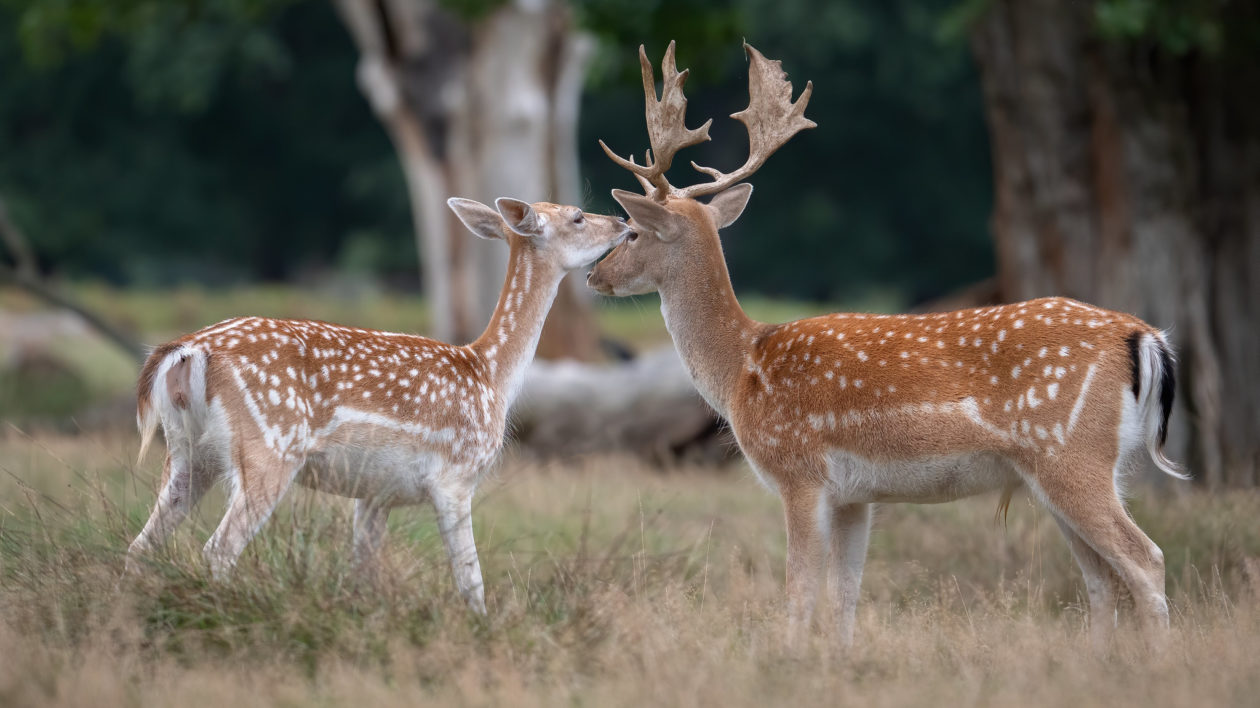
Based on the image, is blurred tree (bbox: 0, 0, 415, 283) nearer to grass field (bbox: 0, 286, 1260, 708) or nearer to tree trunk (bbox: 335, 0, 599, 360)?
tree trunk (bbox: 335, 0, 599, 360)

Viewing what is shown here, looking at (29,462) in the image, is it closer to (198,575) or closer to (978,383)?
(198,575)

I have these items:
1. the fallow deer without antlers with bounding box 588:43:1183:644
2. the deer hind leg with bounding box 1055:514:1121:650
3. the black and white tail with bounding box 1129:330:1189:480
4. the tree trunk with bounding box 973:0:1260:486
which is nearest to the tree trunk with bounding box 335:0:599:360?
the tree trunk with bounding box 973:0:1260:486

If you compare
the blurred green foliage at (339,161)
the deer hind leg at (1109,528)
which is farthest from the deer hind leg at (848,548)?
the blurred green foliage at (339,161)

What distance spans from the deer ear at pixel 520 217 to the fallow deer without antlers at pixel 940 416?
1.48ft

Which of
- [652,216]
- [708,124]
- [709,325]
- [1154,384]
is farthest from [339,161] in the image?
[1154,384]

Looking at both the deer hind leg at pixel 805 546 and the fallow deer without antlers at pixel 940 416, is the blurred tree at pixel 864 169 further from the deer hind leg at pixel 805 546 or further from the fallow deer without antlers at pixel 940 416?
the deer hind leg at pixel 805 546

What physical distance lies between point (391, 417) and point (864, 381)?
175cm

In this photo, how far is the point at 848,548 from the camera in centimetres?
579

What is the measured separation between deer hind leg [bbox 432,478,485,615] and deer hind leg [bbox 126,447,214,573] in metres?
0.85

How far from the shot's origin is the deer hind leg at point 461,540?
16.7ft

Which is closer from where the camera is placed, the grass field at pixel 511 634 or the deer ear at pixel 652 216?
the grass field at pixel 511 634

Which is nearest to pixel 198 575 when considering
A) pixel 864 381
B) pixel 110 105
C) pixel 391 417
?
pixel 391 417

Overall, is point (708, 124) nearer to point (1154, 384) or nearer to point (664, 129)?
point (664, 129)

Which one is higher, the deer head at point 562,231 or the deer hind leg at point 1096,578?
the deer head at point 562,231
